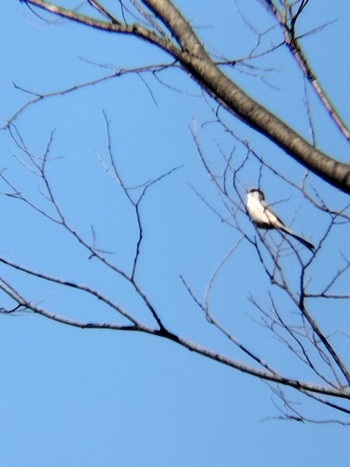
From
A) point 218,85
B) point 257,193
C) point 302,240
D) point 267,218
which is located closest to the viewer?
point 218,85

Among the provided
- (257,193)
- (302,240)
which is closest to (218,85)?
(302,240)

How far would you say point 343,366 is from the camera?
2.32 meters

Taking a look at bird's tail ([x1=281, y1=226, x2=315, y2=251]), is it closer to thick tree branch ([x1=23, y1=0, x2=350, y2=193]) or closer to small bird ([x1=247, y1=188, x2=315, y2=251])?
small bird ([x1=247, y1=188, x2=315, y2=251])

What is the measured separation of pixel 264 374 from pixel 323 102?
34.9 inches

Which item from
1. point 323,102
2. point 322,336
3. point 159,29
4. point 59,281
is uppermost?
point 159,29

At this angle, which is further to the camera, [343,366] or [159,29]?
[343,366]

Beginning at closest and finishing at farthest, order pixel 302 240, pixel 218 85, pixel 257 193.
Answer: pixel 218 85
pixel 302 240
pixel 257 193

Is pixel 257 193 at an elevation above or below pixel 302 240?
Result: above

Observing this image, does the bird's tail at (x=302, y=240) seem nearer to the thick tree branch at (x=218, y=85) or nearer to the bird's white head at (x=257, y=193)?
the bird's white head at (x=257, y=193)

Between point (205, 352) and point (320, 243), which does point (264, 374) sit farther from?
Answer: point (320, 243)

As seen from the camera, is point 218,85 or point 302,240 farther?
point 302,240

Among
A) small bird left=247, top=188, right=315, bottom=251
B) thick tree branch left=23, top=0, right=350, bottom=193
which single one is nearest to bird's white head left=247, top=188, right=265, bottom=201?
small bird left=247, top=188, right=315, bottom=251

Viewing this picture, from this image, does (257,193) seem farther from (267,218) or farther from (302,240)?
(302,240)

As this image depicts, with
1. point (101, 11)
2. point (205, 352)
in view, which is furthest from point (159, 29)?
point (205, 352)
